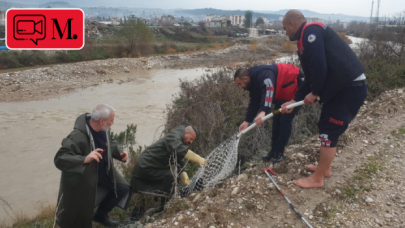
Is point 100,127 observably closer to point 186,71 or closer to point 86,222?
point 86,222

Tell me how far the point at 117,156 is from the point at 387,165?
3.18m

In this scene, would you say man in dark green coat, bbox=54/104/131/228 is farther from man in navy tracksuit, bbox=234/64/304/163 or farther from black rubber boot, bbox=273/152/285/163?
black rubber boot, bbox=273/152/285/163

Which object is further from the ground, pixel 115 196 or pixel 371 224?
pixel 371 224

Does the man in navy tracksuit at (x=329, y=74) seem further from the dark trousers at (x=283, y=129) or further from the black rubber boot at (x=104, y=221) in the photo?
the black rubber boot at (x=104, y=221)

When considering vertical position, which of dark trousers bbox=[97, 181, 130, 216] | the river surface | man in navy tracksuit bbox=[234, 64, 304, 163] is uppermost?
man in navy tracksuit bbox=[234, 64, 304, 163]

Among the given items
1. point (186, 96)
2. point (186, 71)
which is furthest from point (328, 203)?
point (186, 71)

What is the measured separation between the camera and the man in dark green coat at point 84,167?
268 cm

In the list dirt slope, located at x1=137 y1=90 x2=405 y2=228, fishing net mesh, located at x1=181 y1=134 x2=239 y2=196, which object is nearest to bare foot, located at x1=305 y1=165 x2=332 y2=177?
dirt slope, located at x1=137 y1=90 x2=405 y2=228

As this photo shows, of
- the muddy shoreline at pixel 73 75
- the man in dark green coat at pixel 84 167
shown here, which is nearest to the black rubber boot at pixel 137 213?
the man in dark green coat at pixel 84 167

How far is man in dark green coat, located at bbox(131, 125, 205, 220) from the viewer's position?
11.2 feet

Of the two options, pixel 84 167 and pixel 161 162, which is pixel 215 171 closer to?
pixel 161 162

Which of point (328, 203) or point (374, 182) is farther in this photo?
point (374, 182)

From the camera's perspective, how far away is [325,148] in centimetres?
285

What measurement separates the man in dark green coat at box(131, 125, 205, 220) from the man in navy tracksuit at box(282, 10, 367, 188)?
143 cm
